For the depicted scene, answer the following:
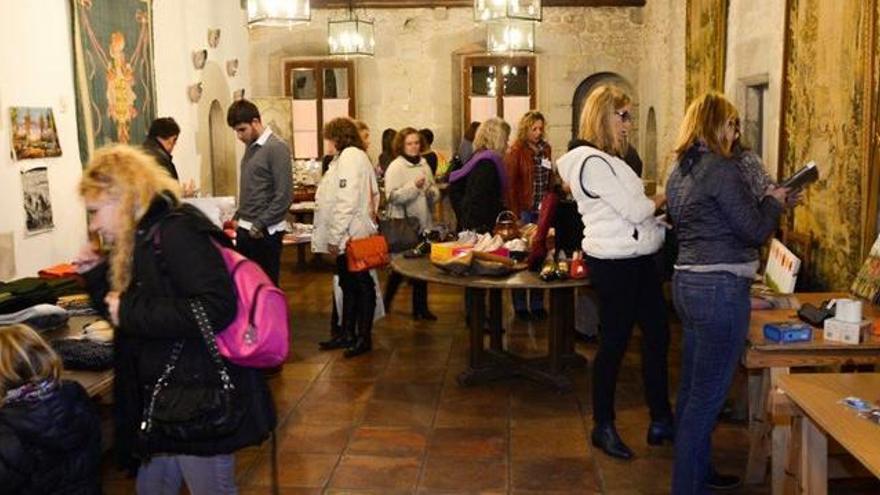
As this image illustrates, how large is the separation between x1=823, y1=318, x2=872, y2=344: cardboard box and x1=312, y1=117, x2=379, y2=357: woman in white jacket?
126 inches

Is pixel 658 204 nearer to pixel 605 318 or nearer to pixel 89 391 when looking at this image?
pixel 605 318

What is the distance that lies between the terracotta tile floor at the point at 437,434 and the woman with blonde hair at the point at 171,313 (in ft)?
4.65

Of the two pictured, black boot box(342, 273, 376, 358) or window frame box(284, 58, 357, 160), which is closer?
black boot box(342, 273, 376, 358)

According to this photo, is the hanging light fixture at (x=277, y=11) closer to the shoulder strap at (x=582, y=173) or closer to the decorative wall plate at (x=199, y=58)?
the decorative wall plate at (x=199, y=58)

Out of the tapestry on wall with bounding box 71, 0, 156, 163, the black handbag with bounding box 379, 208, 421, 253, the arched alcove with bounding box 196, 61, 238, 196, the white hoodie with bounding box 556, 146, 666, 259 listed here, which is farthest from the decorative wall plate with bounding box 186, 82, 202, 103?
the white hoodie with bounding box 556, 146, 666, 259

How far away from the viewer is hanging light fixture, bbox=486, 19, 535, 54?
10727mm

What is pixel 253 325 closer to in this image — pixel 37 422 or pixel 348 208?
pixel 37 422

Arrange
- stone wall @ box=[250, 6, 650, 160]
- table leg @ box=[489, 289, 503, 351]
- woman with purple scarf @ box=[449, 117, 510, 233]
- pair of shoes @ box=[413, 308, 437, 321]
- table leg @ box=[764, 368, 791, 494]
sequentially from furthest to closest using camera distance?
stone wall @ box=[250, 6, 650, 160] < pair of shoes @ box=[413, 308, 437, 321] < woman with purple scarf @ box=[449, 117, 510, 233] < table leg @ box=[489, 289, 503, 351] < table leg @ box=[764, 368, 791, 494]

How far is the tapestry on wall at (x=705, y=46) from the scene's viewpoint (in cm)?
719

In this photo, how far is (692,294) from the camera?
11.3 ft

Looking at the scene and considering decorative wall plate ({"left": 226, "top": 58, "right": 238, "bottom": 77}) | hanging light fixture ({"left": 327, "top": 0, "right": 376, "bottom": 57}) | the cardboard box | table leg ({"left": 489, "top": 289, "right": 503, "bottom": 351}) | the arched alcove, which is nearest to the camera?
the cardboard box

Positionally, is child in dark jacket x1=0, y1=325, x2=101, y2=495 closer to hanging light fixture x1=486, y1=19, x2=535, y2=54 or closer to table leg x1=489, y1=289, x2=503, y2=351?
table leg x1=489, y1=289, x2=503, y2=351

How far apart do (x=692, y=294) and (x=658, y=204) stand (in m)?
0.82

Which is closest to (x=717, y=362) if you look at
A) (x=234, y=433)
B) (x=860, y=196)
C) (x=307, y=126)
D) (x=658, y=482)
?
(x=658, y=482)
